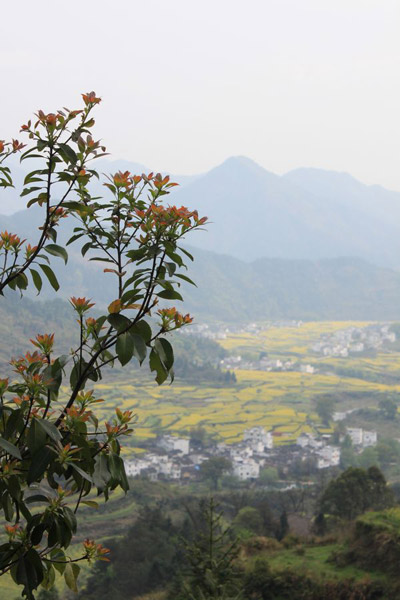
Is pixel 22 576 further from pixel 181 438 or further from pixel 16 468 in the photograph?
pixel 181 438

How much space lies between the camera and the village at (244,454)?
28391 millimetres

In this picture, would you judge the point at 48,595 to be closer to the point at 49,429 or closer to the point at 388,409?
the point at 49,429

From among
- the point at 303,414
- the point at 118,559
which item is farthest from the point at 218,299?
the point at 118,559

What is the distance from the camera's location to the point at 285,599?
800cm

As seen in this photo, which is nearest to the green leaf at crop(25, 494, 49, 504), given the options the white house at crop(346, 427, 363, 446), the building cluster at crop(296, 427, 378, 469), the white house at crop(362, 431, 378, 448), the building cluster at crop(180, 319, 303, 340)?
the building cluster at crop(296, 427, 378, 469)

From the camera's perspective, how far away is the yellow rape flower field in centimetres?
3569

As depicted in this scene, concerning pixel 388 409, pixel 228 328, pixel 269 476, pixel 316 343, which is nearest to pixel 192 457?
pixel 269 476

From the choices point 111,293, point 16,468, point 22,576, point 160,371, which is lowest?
point 22,576

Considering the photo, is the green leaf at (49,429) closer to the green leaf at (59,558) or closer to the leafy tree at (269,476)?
the green leaf at (59,558)

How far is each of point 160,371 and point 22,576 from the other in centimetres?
49

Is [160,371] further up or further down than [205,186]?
further down

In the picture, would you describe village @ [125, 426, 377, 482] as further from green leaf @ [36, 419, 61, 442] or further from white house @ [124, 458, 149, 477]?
green leaf @ [36, 419, 61, 442]

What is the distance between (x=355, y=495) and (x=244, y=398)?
2999cm

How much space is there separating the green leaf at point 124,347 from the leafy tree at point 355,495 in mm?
13430
